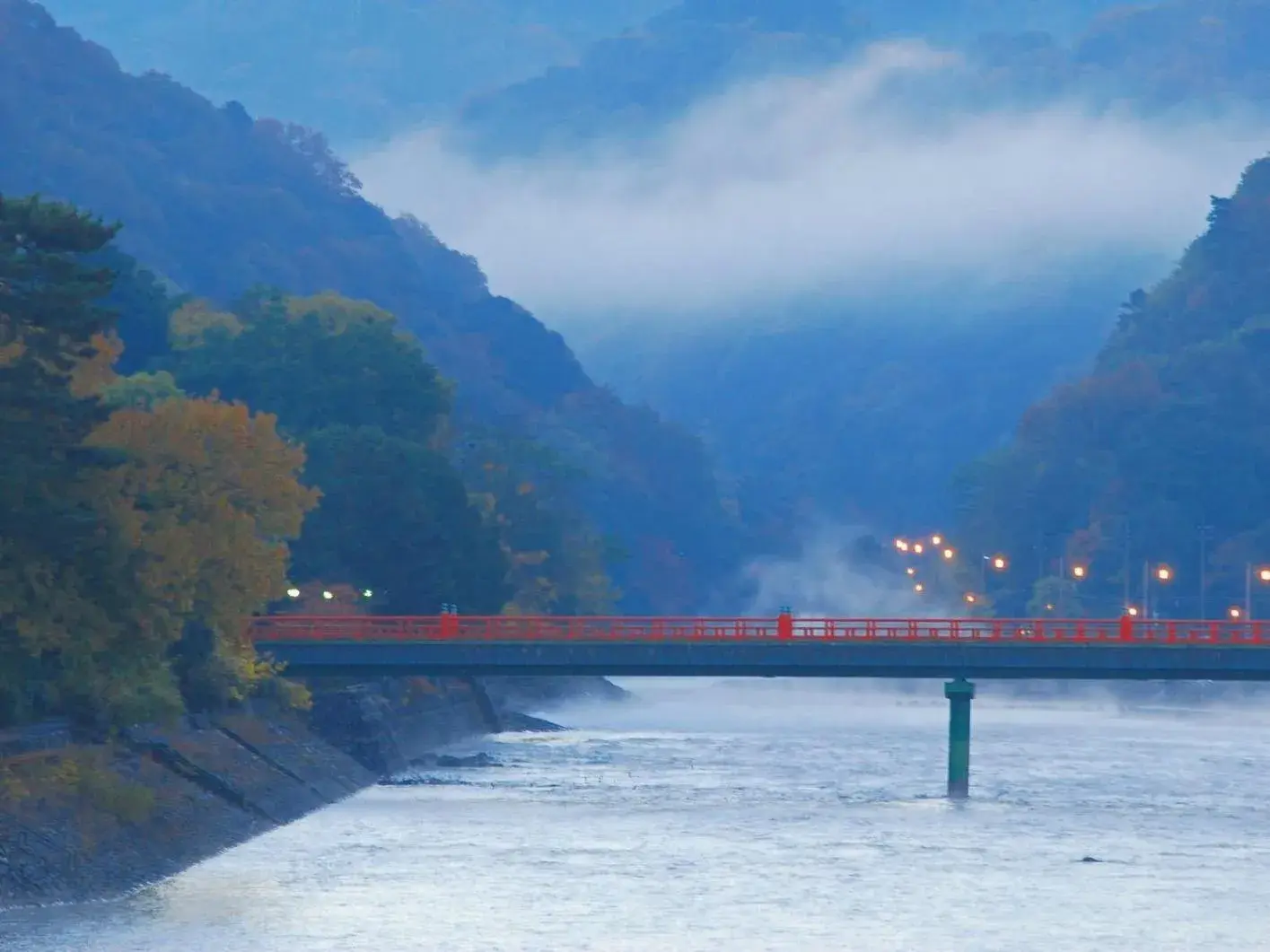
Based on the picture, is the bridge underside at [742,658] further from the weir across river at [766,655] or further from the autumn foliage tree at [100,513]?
the autumn foliage tree at [100,513]

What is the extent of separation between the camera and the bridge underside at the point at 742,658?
101250 mm

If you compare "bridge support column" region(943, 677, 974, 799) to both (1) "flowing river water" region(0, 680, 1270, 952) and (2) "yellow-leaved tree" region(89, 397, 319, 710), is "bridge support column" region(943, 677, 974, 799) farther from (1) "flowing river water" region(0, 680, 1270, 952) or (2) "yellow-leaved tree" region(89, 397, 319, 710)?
(2) "yellow-leaved tree" region(89, 397, 319, 710)

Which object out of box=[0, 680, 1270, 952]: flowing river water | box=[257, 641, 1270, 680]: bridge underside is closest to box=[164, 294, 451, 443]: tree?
box=[0, 680, 1270, 952]: flowing river water

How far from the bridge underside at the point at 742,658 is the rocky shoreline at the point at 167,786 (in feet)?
17.1

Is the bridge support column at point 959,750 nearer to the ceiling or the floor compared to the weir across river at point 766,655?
nearer to the floor

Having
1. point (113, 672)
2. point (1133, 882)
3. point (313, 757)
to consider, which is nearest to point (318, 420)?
point (313, 757)

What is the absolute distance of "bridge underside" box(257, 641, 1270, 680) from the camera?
101m

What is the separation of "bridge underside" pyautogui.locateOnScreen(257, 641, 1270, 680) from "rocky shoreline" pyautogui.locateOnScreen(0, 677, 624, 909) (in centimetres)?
522

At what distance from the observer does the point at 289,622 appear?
4365 inches

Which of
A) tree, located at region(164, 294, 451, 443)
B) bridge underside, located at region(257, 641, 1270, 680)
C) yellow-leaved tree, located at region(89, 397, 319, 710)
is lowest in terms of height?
bridge underside, located at region(257, 641, 1270, 680)

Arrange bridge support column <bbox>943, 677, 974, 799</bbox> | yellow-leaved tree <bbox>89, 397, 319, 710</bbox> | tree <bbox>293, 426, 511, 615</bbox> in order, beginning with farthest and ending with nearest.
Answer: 1. tree <bbox>293, 426, 511, 615</bbox>
2. bridge support column <bbox>943, 677, 974, 799</bbox>
3. yellow-leaved tree <bbox>89, 397, 319, 710</bbox>

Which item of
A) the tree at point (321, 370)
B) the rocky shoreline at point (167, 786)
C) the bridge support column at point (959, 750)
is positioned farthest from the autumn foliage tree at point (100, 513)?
the tree at point (321, 370)

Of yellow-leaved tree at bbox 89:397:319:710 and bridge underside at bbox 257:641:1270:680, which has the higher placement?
yellow-leaved tree at bbox 89:397:319:710

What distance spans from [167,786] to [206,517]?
10.5 meters
